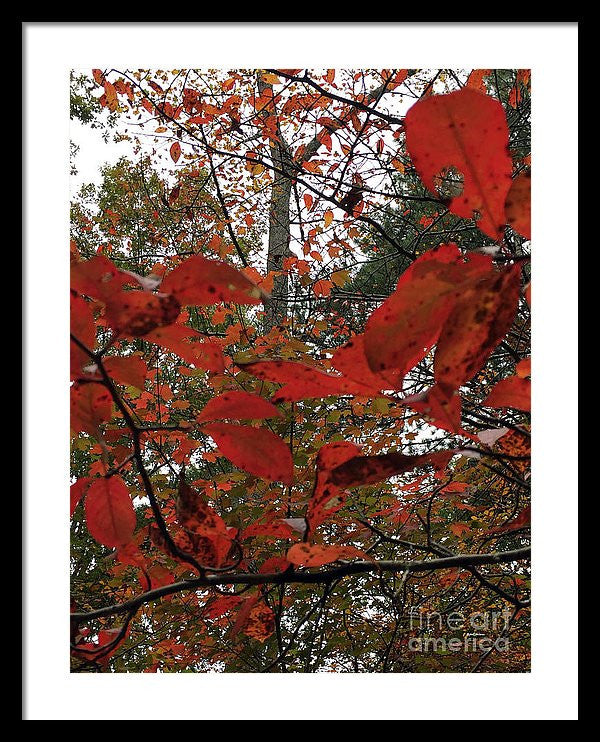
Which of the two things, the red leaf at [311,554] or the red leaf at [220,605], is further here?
the red leaf at [220,605]

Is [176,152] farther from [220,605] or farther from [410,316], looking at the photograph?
[410,316]

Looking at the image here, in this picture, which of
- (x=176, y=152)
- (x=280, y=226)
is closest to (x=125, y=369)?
(x=176, y=152)

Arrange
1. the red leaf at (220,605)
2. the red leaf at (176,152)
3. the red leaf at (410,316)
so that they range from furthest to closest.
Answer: the red leaf at (176,152)
the red leaf at (220,605)
the red leaf at (410,316)

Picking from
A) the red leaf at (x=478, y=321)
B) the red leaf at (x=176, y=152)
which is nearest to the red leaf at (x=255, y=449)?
the red leaf at (x=478, y=321)

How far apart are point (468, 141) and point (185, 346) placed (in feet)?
0.48

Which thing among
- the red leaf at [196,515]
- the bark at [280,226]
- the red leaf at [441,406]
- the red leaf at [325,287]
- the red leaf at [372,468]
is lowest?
the red leaf at [196,515]

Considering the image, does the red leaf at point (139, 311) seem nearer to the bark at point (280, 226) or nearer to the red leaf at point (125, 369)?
the red leaf at point (125, 369)

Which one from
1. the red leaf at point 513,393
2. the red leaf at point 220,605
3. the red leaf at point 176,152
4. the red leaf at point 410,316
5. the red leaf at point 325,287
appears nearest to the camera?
the red leaf at point 410,316

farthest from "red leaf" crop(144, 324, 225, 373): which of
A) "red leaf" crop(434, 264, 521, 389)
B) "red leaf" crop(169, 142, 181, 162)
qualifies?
"red leaf" crop(169, 142, 181, 162)

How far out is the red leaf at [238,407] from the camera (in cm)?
29

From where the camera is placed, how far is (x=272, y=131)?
2.06 meters
